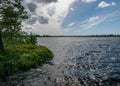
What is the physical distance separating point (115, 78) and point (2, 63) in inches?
519

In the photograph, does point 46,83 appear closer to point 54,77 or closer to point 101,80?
point 54,77

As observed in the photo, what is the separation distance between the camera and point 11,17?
98.5ft

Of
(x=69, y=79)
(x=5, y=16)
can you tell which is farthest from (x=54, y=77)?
(x=5, y=16)

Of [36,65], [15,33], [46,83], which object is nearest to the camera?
[46,83]

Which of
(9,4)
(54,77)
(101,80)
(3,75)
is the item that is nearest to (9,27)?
(9,4)

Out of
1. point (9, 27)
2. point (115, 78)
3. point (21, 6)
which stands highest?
point (21, 6)

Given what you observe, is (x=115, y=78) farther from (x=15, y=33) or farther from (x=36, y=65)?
(x=15, y=33)

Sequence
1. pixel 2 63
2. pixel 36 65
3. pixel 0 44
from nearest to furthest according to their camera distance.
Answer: pixel 2 63 → pixel 36 65 → pixel 0 44

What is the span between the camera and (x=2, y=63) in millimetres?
22469

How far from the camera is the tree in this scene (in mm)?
29266

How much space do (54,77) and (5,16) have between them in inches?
552

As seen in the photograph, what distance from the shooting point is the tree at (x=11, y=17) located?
96.0 feet

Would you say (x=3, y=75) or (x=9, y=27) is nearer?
(x=3, y=75)

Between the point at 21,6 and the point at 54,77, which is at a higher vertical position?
the point at 21,6
